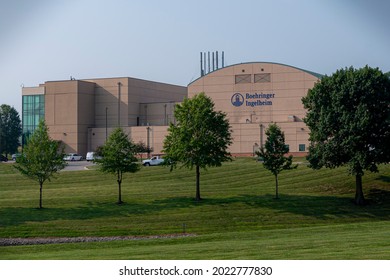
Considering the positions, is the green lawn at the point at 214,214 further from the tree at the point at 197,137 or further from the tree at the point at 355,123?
the tree at the point at 355,123

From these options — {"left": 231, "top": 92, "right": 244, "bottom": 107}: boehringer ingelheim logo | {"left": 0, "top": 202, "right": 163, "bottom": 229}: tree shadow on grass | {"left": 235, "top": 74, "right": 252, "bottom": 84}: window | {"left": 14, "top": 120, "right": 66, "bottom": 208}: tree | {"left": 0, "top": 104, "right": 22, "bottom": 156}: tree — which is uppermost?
{"left": 235, "top": 74, "right": 252, "bottom": 84}: window

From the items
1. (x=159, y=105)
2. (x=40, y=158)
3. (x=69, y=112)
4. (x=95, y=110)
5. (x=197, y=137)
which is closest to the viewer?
(x=40, y=158)

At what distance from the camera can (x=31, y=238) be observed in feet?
108

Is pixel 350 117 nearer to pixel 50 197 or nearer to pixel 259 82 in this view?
pixel 50 197

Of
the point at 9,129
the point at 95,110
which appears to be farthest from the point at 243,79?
the point at 9,129

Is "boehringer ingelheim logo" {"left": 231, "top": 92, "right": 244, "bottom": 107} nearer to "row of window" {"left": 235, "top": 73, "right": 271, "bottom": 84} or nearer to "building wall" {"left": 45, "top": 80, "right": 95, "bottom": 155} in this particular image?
"row of window" {"left": 235, "top": 73, "right": 271, "bottom": 84}

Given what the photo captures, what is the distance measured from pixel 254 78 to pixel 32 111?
37508 millimetres

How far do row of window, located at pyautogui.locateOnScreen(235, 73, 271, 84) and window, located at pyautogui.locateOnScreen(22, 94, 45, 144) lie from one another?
32.9 meters

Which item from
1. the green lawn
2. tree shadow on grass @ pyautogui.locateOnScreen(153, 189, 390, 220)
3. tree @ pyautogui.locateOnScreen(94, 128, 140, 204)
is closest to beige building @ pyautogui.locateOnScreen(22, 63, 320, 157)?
the green lawn

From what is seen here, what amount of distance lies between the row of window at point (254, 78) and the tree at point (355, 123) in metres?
34.3

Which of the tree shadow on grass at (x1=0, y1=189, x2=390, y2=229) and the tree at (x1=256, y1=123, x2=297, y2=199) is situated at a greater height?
the tree at (x1=256, y1=123, x2=297, y2=199)

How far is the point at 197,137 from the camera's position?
147 ft

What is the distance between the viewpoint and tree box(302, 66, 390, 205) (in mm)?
42906

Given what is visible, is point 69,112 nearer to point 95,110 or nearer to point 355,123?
point 95,110
